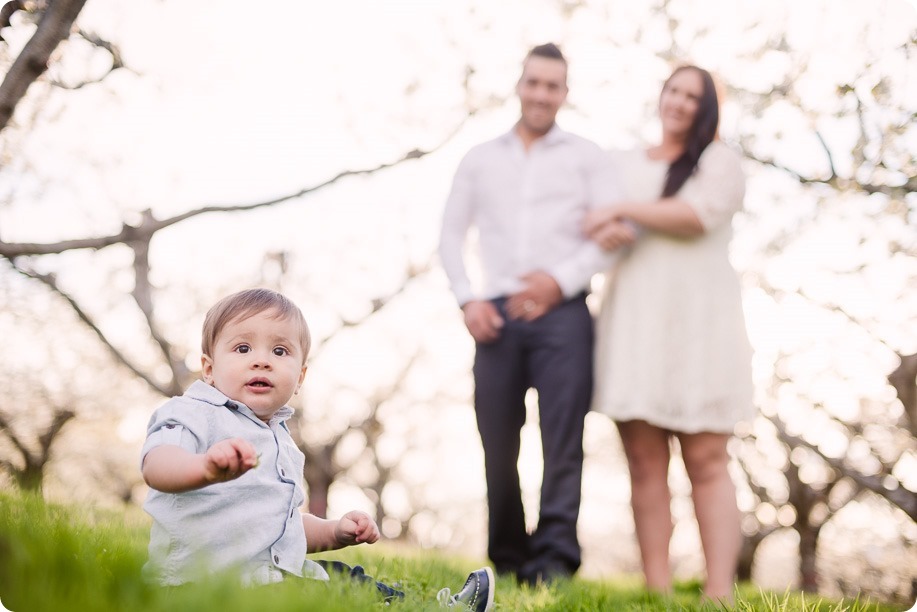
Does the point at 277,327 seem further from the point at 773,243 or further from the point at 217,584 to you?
the point at 773,243

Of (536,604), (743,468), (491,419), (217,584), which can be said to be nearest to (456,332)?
(743,468)

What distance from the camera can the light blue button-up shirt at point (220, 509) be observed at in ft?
5.18

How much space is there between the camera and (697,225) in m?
2.79

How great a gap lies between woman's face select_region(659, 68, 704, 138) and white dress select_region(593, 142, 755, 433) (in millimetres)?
140

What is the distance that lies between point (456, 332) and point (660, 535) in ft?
29.0

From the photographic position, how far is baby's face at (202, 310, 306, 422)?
66.5 inches

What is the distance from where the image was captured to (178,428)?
1561 millimetres

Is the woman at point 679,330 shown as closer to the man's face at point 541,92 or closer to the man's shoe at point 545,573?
the man's shoe at point 545,573

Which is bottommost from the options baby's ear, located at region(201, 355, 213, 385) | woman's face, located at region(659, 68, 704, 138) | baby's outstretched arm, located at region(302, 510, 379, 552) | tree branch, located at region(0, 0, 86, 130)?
baby's outstretched arm, located at region(302, 510, 379, 552)

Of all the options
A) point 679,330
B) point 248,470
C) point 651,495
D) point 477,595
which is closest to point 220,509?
point 248,470

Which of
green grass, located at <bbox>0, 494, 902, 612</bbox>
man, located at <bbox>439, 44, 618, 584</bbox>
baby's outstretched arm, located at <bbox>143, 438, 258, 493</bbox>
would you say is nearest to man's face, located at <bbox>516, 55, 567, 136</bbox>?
man, located at <bbox>439, 44, 618, 584</bbox>

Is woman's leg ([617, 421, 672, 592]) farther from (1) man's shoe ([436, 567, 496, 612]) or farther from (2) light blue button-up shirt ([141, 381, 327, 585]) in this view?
(2) light blue button-up shirt ([141, 381, 327, 585])

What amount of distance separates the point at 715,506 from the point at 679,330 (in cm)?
62

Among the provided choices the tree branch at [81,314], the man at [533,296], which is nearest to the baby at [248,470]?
the man at [533,296]
